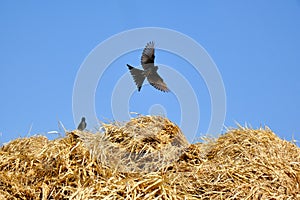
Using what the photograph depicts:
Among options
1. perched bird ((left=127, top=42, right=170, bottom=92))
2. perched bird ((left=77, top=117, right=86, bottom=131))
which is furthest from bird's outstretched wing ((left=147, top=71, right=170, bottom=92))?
perched bird ((left=77, top=117, right=86, bottom=131))

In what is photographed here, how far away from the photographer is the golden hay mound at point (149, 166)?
7.98ft

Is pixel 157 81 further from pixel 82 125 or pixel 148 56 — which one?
pixel 82 125

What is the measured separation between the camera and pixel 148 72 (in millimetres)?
4137

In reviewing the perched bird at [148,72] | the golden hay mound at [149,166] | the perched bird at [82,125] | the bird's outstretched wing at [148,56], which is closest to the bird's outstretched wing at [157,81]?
the perched bird at [148,72]

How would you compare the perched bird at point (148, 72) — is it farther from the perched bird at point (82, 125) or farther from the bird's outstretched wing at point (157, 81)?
the perched bird at point (82, 125)

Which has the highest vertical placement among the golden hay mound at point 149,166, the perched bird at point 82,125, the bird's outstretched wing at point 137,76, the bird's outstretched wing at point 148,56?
the bird's outstretched wing at point 148,56

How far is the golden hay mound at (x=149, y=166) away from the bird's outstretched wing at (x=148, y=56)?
103 cm

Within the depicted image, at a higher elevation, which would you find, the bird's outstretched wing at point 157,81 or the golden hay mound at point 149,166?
the bird's outstretched wing at point 157,81

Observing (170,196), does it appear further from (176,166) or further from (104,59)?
(104,59)

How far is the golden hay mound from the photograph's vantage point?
2432 mm

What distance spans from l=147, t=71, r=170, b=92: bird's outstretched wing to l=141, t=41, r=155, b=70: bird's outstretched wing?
13 centimetres

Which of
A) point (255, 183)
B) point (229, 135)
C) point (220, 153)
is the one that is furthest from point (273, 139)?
point (255, 183)

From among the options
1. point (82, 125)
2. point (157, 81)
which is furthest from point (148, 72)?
point (82, 125)

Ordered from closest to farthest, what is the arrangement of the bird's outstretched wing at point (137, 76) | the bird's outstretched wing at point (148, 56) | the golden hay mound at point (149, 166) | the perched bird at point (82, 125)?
the golden hay mound at point (149, 166), the perched bird at point (82, 125), the bird's outstretched wing at point (137, 76), the bird's outstretched wing at point (148, 56)
